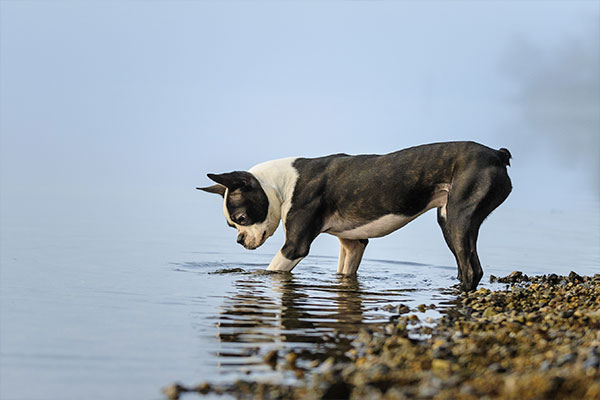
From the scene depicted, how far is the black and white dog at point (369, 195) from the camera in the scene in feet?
→ 28.3

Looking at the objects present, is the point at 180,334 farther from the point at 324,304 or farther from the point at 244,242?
the point at 244,242

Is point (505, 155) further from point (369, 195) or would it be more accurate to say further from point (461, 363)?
point (461, 363)

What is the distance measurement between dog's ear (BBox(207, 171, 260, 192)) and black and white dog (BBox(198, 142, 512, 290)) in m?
0.01

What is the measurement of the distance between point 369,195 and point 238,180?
1523mm

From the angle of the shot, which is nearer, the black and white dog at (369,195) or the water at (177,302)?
the water at (177,302)

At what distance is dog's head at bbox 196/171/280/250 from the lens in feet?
31.5

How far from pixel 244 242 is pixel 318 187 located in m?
1.18

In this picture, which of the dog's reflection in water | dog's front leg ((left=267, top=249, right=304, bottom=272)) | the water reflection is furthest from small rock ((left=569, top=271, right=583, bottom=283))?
dog's front leg ((left=267, top=249, right=304, bottom=272))

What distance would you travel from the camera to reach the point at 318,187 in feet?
31.2

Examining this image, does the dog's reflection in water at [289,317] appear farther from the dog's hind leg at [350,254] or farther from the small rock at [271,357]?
the dog's hind leg at [350,254]

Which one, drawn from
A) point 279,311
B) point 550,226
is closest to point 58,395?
point 279,311

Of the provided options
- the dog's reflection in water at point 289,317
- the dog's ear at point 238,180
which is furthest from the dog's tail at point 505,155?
the dog's ear at point 238,180

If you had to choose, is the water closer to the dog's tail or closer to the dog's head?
the dog's head

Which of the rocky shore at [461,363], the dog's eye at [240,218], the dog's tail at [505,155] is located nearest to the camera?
Answer: the rocky shore at [461,363]
